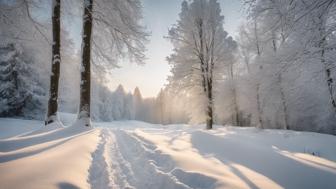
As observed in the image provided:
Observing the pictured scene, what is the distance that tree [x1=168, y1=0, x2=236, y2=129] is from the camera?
42.9 ft

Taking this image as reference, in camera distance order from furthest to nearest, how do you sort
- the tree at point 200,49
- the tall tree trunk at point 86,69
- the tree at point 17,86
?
the tree at point 17,86 < the tree at point 200,49 < the tall tree trunk at point 86,69

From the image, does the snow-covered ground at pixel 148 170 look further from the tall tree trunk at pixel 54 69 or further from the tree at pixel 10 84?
the tree at pixel 10 84

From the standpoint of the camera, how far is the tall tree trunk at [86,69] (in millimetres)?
7073

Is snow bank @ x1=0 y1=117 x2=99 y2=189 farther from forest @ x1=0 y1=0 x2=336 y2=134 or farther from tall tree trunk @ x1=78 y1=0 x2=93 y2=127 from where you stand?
forest @ x1=0 y1=0 x2=336 y2=134

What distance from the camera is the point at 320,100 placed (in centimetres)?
1762

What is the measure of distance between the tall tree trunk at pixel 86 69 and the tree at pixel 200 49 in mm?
6783

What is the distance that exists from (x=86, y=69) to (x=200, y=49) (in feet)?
28.3

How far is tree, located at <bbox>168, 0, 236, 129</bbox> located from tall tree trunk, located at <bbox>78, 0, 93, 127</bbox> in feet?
22.3

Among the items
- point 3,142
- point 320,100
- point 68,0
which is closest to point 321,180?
point 3,142

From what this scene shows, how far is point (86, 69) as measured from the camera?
7305 mm

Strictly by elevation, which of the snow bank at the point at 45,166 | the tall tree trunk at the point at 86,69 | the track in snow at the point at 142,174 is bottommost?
the track in snow at the point at 142,174

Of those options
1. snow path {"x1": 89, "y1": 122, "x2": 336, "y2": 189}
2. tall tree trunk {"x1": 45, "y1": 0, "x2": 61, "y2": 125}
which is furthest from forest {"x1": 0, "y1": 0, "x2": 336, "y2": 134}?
snow path {"x1": 89, "y1": 122, "x2": 336, "y2": 189}

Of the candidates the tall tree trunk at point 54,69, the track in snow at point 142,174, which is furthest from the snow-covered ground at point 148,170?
the tall tree trunk at point 54,69

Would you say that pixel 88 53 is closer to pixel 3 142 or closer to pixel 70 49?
pixel 3 142
